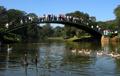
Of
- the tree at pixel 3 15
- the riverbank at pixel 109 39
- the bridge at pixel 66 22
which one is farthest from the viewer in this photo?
the tree at pixel 3 15

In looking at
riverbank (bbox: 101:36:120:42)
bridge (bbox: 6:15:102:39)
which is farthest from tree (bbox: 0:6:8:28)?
riverbank (bbox: 101:36:120:42)

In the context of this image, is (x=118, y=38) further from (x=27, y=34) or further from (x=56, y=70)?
(x=56, y=70)

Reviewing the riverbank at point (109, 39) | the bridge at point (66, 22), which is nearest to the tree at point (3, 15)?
the bridge at point (66, 22)

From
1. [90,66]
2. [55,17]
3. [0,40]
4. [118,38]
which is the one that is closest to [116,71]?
[90,66]

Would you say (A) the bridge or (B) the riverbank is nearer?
(A) the bridge

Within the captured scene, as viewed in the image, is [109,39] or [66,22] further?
[109,39]

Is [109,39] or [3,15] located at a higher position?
[3,15]

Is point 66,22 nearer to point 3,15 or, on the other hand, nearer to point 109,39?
point 109,39

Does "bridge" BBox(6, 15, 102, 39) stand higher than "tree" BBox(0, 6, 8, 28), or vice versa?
"tree" BBox(0, 6, 8, 28)

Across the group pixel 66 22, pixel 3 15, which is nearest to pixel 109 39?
pixel 66 22

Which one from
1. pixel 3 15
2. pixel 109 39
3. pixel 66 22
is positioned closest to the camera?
pixel 66 22

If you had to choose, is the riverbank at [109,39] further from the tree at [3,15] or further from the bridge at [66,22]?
the tree at [3,15]

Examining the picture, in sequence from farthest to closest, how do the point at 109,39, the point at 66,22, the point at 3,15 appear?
the point at 3,15, the point at 109,39, the point at 66,22

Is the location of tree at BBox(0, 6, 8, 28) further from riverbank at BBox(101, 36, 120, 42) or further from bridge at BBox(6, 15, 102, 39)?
riverbank at BBox(101, 36, 120, 42)
